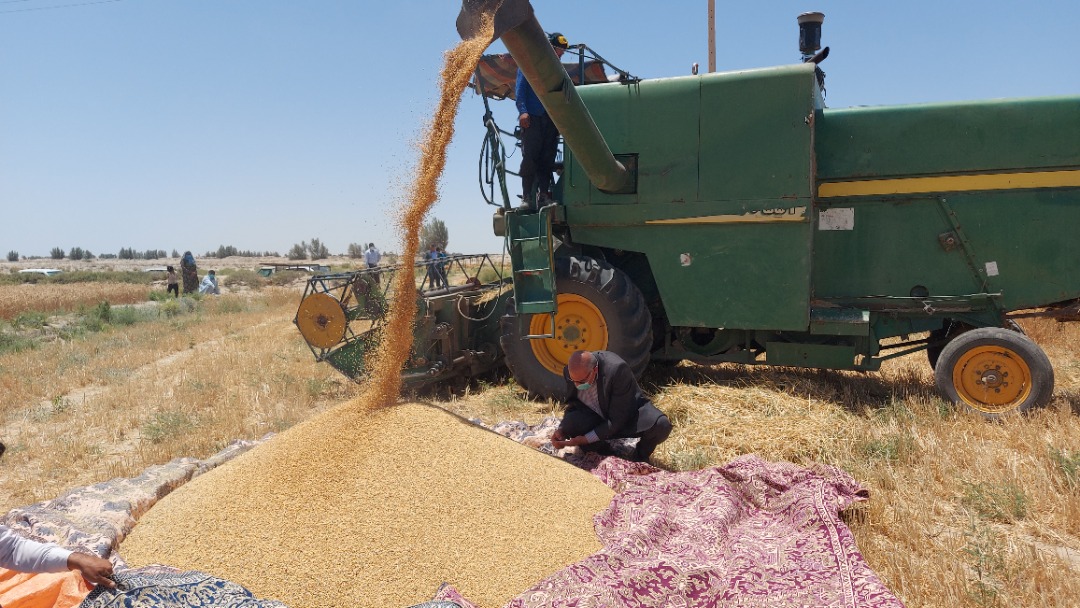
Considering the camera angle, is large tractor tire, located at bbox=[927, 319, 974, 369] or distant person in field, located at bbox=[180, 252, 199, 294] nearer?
large tractor tire, located at bbox=[927, 319, 974, 369]

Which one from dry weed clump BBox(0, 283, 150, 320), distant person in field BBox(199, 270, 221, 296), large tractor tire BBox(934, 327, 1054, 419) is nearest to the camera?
large tractor tire BBox(934, 327, 1054, 419)

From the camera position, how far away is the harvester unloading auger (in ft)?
15.3

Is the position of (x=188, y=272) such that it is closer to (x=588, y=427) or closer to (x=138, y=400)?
(x=138, y=400)

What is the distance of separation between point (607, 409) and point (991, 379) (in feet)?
8.93

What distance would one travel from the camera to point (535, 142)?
543 centimetres

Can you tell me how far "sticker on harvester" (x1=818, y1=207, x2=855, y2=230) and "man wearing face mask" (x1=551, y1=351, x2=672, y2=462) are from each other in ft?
6.90

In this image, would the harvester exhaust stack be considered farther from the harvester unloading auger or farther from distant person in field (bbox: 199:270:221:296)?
distant person in field (bbox: 199:270:221:296)

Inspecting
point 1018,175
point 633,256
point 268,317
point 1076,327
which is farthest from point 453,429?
point 268,317

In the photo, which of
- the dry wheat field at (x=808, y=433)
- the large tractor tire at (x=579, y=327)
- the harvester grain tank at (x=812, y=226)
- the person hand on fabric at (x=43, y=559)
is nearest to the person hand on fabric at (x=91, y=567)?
the person hand on fabric at (x=43, y=559)

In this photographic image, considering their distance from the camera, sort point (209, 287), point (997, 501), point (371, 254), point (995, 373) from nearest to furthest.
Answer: point (997, 501) → point (995, 373) → point (371, 254) → point (209, 287)

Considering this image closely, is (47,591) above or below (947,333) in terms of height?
below

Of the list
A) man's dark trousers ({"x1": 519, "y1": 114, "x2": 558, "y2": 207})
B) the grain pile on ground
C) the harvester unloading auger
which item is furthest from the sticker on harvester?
the grain pile on ground

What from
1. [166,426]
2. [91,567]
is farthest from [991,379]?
[166,426]

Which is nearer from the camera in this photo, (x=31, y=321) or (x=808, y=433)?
(x=808, y=433)
